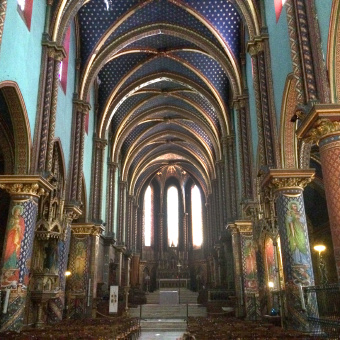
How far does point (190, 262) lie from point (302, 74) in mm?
36144

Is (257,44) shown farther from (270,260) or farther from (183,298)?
(183,298)

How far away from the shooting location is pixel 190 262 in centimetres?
4331

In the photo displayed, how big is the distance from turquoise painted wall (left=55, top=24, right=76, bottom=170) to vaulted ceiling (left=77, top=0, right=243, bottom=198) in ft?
2.87

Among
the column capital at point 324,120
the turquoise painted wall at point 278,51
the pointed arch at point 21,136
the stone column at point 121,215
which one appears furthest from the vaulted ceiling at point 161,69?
the column capital at point 324,120

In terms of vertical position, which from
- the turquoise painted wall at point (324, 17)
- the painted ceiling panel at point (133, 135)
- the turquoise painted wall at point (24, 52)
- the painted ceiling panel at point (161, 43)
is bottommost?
the turquoise painted wall at point (324, 17)

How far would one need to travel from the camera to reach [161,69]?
25922 mm

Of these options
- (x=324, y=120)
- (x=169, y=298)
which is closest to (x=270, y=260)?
(x=324, y=120)

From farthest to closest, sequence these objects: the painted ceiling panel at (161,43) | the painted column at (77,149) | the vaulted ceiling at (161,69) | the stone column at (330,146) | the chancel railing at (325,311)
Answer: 1. the painted ceiling panel at (161,43)
2. the vaulted ceiling at (161,69)
3. the painted column at (77,149)
4. the chancel railing at (325,311)
5. the stone column at (330,146)

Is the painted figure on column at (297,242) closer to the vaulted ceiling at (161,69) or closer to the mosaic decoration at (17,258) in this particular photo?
the mosaic decoration at (17,258)

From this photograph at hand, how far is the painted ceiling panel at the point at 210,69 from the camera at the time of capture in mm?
23938

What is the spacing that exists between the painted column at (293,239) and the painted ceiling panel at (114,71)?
14.3m

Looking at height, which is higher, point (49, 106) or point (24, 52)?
point (24, 52)

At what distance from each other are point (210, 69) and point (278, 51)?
37.5ft

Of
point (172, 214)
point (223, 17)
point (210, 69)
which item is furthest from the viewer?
point (172, 214)
